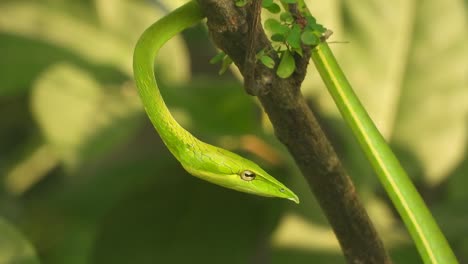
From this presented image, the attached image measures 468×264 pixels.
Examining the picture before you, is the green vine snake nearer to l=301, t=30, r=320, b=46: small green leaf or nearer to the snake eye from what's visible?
the snake eye

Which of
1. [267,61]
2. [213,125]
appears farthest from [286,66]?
[213,125]

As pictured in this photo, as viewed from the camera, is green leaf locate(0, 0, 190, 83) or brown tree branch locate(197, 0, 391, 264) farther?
green leaf locate(0, 0, 190, 83)

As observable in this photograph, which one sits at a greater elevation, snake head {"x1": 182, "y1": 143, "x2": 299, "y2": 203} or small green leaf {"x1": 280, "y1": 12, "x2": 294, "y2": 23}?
small green leaf {"x1": 280, "y1": 12, "x2": 294, "y2": 23}

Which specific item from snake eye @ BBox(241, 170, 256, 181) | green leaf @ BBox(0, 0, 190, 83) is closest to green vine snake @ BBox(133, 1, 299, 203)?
snake eye @ BBox(241, 170, 256, 181)

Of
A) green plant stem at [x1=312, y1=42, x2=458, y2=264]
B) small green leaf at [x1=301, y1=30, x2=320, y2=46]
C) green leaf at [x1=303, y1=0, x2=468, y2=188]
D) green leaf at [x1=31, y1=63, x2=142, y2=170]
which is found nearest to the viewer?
small green leaf at [x1=301, y1=30, x2=320, y2=46]

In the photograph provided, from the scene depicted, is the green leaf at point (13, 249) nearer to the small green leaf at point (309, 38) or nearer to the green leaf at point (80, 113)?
the green leaf at point (80, 113)

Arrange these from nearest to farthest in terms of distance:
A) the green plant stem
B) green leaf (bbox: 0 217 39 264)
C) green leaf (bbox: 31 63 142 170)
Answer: the green plant stem < green leaf (bbox: 0 217 39 264) < green leaf (bbox: 31 63 142 170)

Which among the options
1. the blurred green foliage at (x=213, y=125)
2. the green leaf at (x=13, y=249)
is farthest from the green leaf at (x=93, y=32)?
the green leaf at (x=13, y=249)

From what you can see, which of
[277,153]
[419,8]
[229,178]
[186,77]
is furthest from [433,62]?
[229,178]
